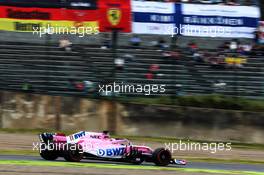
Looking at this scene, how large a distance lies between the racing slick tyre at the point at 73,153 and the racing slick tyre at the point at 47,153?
0.27 meters

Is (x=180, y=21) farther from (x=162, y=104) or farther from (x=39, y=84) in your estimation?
(x=39, y=84)

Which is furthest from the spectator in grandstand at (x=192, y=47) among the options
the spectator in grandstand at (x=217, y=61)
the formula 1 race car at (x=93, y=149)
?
the formula 1 race car at (x=93, y=149)

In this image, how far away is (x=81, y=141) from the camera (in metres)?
12.5

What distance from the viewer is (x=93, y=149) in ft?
41.4

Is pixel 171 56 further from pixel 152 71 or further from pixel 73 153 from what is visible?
pixel 73 153

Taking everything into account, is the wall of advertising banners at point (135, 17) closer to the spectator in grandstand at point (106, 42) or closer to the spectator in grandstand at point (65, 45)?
the spectator in grandstand at point (106, 42)

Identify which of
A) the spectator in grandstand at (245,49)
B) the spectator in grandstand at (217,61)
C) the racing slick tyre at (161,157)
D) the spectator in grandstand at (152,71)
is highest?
the spectator in grandstand at (245,49)

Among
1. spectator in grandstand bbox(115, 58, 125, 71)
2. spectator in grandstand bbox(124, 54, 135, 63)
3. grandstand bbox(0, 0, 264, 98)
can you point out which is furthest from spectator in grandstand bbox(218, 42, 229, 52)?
spectator in grandstand bbox(115, 58, 125, 71)

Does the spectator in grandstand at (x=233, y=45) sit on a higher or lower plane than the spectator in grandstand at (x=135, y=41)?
lower

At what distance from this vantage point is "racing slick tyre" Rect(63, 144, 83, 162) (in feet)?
40.8

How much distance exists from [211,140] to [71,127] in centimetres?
509

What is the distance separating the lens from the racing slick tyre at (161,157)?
13195mm

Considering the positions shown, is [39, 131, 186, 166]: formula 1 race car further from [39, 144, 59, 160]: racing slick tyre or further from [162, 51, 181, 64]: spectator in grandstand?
[162, 51, 181, 64]: spectator in grandstand

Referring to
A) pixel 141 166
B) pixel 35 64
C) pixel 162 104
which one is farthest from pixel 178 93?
pixel 141 166
